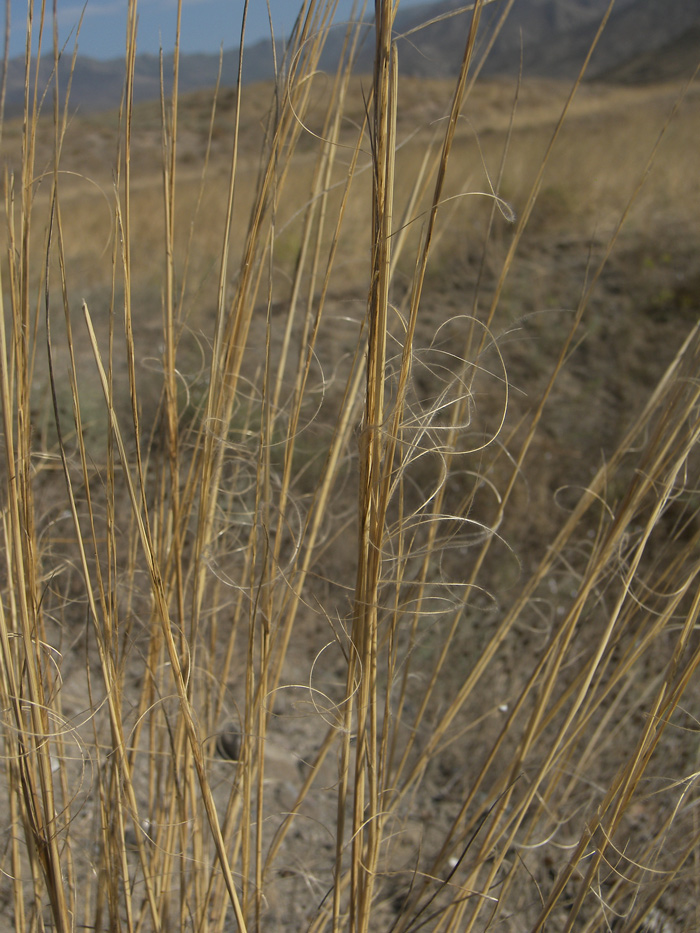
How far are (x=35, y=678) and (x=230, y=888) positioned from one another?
0.23 m

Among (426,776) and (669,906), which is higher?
(669,906)

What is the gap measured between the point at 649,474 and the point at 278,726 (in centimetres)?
138

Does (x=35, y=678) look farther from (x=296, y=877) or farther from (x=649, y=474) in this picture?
(x=296, y=877)

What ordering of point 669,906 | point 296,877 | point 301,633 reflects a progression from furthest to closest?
point 301,633, point 296,877, point 669,906

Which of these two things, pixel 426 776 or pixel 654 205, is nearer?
pixel 426 776

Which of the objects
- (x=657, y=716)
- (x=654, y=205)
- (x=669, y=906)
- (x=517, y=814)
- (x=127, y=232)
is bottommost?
(x=669, y=906)

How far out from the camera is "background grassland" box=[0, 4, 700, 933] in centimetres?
55

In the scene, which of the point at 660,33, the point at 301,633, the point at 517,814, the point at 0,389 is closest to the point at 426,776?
the point at 301,633

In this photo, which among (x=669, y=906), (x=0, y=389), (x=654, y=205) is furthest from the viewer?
(x=654, y=205)

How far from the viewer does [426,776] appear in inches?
62.6

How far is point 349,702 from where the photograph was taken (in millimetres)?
566

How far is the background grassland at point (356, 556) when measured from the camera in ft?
1.79

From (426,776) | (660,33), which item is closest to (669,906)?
(426,776)

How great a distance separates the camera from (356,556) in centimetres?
170
